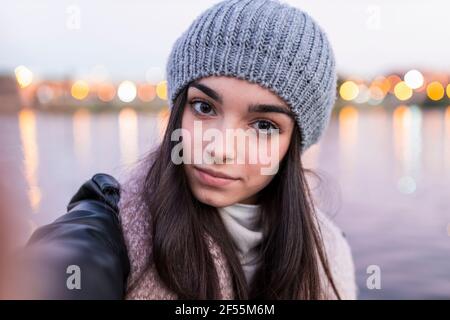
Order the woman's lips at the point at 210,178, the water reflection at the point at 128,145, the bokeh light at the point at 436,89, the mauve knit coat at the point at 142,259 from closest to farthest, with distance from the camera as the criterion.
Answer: the mauve knit coat at the point at 142,259, the woman's lips at the point at 210,178, the water reflection at the point at 128,145, the bokeh light at the point at 436,89

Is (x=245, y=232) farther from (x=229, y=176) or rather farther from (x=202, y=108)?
(x=202, y=108)

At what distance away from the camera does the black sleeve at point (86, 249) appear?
120cm

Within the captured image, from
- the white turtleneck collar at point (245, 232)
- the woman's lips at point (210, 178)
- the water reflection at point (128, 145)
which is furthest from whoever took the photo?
the water reflection at point (128, 145)

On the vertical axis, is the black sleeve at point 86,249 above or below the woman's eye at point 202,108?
below

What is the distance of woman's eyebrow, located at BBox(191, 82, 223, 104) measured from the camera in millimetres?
1876

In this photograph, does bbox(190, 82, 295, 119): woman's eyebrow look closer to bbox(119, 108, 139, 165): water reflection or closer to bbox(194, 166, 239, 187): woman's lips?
bbox(194, 166, 239, 187): woman's lips

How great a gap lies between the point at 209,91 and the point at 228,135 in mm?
179

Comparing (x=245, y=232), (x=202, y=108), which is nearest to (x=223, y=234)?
(x=245, y=232)

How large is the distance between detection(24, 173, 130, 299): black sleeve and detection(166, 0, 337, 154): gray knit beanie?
0.53 meters

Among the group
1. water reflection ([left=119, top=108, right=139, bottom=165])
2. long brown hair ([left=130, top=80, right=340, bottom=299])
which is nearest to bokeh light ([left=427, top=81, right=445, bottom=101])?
water reflection ([left=119, top=108, right=139, bottom=165])

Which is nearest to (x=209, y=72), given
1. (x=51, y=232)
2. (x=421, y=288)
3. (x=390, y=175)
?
(x=51, y=232)

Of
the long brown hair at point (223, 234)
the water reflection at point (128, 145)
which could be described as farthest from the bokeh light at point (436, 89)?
the long brown hair at point (223, 234)

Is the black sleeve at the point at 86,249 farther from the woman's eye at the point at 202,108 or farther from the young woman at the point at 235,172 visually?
the woman's eye at the point at 202,108

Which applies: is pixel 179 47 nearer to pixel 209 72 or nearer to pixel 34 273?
pixel 209 72
